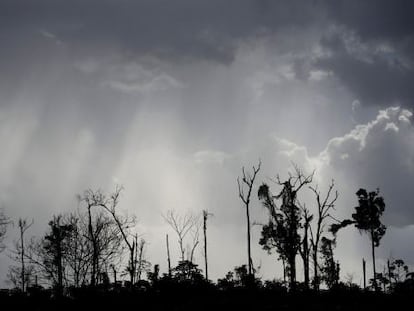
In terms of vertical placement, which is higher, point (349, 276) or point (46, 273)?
point (46, 273)

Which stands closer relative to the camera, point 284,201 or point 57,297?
point 57,297

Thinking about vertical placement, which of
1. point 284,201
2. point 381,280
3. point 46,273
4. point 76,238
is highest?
point 284,201

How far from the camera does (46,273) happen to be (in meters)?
40.9

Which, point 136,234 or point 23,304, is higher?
point 136,234

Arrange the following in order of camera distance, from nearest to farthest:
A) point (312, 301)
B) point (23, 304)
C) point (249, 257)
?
point (312, 301), point (23, 304), point (249, 257)

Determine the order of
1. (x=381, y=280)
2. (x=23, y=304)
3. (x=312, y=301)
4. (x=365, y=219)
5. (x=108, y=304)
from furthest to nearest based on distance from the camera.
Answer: (x=381, y=280) < (x=365, y=219) < (x=23, y=304) < (x=108, y=304) < (x=312, y=301)

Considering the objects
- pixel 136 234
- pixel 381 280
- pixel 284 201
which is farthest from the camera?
pixel 381 280

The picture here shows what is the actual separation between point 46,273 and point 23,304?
72.1 ft

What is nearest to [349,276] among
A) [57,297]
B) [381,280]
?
[381,280]

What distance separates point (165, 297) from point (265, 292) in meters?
4.95

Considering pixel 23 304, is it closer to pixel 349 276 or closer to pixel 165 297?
pixel 165 297

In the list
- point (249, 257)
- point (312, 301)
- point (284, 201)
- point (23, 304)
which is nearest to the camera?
point (312, 301)

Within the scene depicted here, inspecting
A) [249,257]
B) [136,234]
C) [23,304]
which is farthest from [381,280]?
[23,304]

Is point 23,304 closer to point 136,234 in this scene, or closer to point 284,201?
point 136,234
